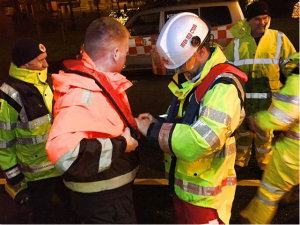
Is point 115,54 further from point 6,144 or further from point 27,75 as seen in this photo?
point 6,144

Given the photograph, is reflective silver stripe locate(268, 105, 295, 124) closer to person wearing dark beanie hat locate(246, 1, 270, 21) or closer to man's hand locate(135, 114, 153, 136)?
man's hand locate(135, 114, 153, 136)

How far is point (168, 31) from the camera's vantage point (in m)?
1.73

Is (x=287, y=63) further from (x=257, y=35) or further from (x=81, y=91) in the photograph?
(x=81, y=91)

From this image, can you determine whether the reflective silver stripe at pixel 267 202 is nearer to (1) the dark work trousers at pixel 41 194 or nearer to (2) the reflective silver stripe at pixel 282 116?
(2) the reflective silver stripe at pixel 282 116

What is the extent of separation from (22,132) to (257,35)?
2702mm

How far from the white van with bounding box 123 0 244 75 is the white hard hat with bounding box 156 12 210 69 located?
512cm

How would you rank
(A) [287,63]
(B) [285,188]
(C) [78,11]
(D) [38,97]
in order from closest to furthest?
(B) [285,188]
(D) [38,97]
(A) [287,63]
(C) [78,11]

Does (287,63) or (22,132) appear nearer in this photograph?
(22,132)

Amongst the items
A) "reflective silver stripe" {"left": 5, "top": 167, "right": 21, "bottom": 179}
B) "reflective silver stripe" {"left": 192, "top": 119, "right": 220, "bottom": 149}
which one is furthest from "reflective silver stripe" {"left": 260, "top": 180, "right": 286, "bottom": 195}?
"reflective silver stripe" {"left": 5, "top": 167, "right": 21, "bottom": 179}

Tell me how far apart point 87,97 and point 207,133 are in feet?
2.15

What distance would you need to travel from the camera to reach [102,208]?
5.54ft

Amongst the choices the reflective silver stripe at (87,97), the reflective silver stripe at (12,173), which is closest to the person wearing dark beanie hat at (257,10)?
the reflective silver stripe at (87,97)

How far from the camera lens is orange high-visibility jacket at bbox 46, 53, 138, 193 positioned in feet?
4.50

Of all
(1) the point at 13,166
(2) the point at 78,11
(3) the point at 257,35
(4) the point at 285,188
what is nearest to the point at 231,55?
(3) the point at 257,35
